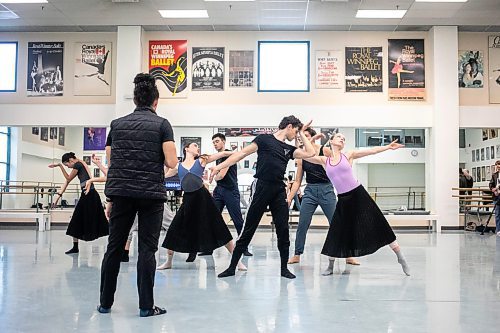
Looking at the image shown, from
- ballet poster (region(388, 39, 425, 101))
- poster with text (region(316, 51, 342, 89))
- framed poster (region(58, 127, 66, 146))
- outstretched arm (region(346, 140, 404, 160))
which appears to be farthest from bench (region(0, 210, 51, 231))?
outstretched arm (region(346, 140, 404, 160))

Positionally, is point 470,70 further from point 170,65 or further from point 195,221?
point 195,221

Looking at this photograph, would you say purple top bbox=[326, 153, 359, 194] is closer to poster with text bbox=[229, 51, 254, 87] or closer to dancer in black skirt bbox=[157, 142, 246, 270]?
dancer in black skirt bbox=[157, 142, 246, 270]

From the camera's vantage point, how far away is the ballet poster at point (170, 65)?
1410cm

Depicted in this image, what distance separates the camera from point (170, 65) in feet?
46.4

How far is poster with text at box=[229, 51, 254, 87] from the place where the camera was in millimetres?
14047

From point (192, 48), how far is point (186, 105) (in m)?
1.57

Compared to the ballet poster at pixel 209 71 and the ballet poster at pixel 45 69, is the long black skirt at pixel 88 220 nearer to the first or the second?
the ballet poster at pixel 209 71

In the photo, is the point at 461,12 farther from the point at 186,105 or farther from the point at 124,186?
the point at 124,186

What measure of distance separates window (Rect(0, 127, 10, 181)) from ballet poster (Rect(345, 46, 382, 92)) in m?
9.94

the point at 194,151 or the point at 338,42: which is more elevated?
the point at 338,42

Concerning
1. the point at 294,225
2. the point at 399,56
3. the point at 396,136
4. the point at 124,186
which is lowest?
the point at 294,225

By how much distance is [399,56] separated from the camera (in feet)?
45.9

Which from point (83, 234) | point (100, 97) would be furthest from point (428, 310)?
point (100, 97)

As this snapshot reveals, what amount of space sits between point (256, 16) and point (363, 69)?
10.6ft
